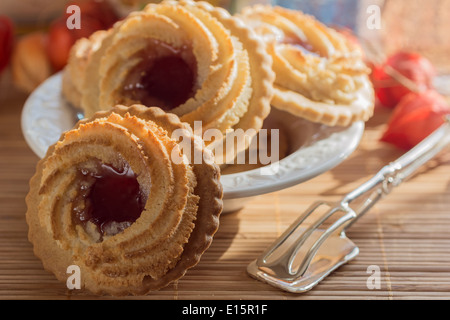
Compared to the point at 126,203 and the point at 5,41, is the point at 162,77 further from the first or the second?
the point at 5,41

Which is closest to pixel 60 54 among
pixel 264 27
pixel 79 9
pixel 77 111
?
pixel 79 9

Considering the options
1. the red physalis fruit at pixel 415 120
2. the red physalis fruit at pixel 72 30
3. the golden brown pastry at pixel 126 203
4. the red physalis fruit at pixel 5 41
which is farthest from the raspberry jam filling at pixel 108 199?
the red physalis fruit at pixel 5 41

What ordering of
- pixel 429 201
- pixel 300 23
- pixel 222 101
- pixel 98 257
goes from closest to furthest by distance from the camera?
pixel 98 257 < pixel 222 101 < pixel 429 201 < pixel 300 23

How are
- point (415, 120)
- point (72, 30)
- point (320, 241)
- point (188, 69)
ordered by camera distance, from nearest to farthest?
point (320, 241), point (188, 69), point (415, 120), point (72, 30)

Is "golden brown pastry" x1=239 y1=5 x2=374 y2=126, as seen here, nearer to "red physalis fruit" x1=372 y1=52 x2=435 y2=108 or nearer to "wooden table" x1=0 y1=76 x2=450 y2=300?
"wooden table" x1=0 y1=76 x2=450 y2=300

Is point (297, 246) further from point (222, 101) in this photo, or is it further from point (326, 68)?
point (326, 68)

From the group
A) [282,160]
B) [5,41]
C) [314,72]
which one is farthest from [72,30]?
[282,160]
